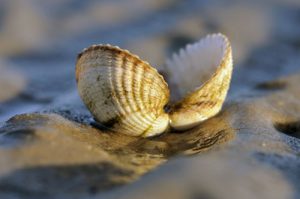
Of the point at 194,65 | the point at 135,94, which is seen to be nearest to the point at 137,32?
the point at 194,65

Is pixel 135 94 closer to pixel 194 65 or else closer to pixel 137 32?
pixel 194 65

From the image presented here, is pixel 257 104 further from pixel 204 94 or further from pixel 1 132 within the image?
pixel 1 132

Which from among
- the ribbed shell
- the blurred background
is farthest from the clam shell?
the blurred background

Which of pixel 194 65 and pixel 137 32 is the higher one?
pixel 137 32

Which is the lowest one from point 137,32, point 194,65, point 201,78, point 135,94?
point 135,94

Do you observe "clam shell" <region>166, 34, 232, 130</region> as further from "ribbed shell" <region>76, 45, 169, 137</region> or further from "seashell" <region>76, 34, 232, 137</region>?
"ribbed shell" <region>76, 45, 169, 137</region>

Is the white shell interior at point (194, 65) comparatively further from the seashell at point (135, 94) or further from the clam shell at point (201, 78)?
the seashell at point (135, 94)
